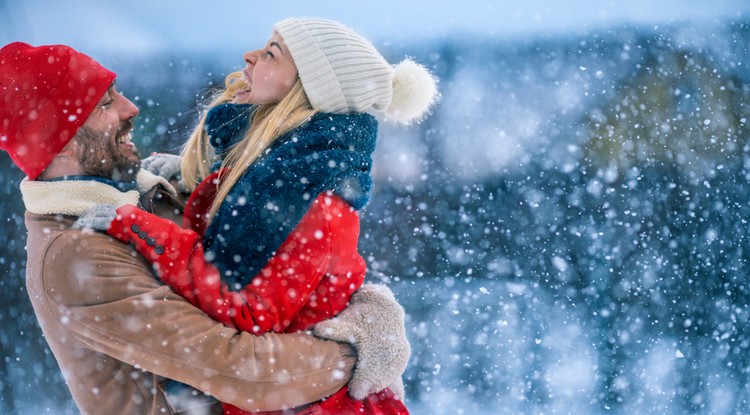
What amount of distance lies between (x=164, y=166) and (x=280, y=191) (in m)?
0.60

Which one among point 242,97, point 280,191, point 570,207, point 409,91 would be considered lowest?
point 280,191

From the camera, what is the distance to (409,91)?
1826mm

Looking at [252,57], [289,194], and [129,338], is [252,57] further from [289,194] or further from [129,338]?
[129,338]

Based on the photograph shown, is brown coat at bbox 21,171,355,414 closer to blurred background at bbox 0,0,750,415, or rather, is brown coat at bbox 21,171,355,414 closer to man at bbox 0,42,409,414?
man at bbox 0,42,409,414

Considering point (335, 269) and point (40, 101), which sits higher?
point (335, 269)

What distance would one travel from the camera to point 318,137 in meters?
1.56

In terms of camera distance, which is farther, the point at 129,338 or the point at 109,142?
the point at 109,142

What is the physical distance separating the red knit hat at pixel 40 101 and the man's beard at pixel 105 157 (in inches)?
1.4

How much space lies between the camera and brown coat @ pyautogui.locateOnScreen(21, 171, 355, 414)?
4.48 feet

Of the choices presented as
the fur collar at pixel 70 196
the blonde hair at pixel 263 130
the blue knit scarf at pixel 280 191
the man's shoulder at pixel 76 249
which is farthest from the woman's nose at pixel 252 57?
the man's shoulder at pixel 76 249

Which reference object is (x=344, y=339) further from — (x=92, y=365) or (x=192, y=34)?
(x=192, y=34)

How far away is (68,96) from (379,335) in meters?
0.90

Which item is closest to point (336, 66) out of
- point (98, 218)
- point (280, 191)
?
point (280, 191)

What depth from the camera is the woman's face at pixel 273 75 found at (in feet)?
5.58
